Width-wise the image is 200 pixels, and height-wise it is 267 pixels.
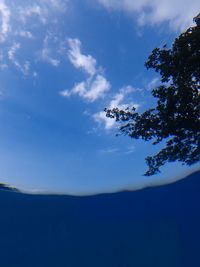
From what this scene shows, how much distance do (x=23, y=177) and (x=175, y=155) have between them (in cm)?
1191

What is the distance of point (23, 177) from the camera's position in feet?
61.5

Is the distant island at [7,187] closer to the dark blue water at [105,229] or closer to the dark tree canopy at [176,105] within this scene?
the dark blue water at [105,229]

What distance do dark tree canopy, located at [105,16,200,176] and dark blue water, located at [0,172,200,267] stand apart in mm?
15349

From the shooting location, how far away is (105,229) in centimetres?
4206

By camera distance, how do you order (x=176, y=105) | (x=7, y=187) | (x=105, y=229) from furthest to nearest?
(x=105, y=229)
(x=7, y=187)
(x=176, y=105)

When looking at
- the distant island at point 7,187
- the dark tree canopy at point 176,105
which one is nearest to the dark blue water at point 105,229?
the distant island at point 7,187

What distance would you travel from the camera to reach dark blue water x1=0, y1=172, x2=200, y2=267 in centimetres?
2997

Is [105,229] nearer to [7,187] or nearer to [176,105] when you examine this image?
[7,187]

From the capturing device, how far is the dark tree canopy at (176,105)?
31.4ft

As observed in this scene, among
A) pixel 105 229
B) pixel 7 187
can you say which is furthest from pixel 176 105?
pixel 105 229

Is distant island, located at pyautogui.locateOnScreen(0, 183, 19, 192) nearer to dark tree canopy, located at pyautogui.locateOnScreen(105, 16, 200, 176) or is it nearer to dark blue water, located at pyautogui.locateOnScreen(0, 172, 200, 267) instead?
dark blue water, located at pyautogui.locateOnScreen(0, 172, 200, 267)

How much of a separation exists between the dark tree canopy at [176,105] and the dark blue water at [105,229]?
1535cm

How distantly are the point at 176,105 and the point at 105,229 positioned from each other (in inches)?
1435

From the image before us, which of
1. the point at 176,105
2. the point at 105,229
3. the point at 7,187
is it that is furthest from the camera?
the point at 105,229
